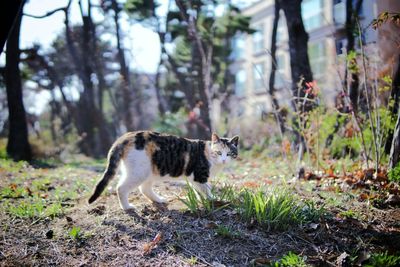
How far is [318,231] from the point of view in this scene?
381 cm

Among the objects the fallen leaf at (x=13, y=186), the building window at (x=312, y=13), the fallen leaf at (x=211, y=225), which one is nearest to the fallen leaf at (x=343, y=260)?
the fallen leaf at (x=211, y=225)

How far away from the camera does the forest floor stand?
336cm

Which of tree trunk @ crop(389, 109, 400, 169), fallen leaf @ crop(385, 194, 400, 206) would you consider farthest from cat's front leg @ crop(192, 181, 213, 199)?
tree trunk @ crop(389, 109, 400, 169)

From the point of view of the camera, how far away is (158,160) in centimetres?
445

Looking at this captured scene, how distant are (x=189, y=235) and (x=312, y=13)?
64.0ft

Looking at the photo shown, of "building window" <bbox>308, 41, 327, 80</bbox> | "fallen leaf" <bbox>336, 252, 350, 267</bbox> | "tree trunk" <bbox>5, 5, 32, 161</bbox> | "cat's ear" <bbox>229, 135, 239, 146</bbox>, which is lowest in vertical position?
"fallen leaf" <bbox>336, 252, 350, 267</bbox>

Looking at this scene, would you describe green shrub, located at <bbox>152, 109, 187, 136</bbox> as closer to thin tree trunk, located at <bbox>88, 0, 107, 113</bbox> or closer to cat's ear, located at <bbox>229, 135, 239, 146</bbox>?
thin tree trunk, located at <bbox>88, 0, 107, 113</bbox>

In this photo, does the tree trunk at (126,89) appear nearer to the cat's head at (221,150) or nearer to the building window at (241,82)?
the building window at (241,82)

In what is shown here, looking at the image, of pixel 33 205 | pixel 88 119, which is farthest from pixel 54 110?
pixel 33 205

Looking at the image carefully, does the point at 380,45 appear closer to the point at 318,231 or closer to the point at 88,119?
the point at 318,231

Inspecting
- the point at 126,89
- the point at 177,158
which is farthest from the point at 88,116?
the point at 177,158

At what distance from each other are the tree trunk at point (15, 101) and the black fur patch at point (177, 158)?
771 cm

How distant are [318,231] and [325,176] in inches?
95.4

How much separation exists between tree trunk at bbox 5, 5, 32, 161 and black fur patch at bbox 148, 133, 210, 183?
771 cm
